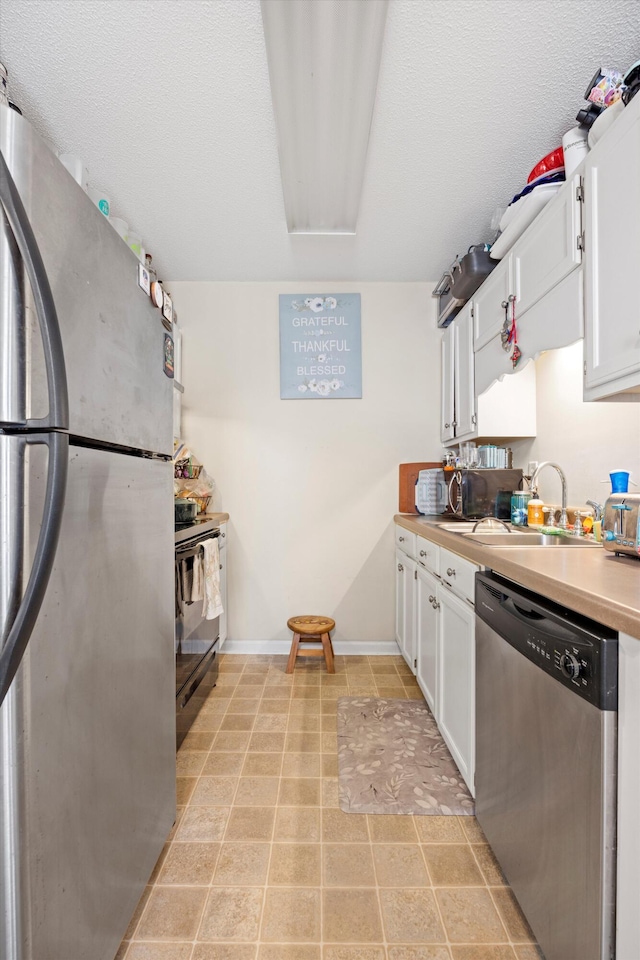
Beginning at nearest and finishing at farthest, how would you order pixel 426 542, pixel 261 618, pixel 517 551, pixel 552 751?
pixel 552 751 < pixel 517 551 < pixel 426 542 < pixel 261 618

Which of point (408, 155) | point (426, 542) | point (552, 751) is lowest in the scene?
point (552, 751)

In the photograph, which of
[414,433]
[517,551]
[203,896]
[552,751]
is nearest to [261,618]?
[414,433]

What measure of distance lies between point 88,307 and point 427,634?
1.90m

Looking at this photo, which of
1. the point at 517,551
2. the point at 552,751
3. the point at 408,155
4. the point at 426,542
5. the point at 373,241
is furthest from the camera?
the point at 373,241

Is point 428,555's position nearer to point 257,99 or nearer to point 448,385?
point 448,385

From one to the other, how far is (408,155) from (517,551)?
1656 millimetres

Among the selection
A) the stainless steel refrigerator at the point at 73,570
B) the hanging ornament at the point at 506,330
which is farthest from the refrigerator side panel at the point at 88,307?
the hanging ornament at the point at 506,330

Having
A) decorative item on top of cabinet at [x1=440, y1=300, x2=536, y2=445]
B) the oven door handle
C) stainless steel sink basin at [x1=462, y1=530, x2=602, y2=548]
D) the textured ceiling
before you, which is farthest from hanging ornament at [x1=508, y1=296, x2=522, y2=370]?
the oven door handle

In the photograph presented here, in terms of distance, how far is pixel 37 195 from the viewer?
74 cm

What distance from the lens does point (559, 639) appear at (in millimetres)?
938

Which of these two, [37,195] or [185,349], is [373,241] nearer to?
[185,349]

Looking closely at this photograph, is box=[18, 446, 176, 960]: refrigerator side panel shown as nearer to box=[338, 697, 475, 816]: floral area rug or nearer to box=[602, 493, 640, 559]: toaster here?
box=[338, 697, 475, 816]: floral area rug

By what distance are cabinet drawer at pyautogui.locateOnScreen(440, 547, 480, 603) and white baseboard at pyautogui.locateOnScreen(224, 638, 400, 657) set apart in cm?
140

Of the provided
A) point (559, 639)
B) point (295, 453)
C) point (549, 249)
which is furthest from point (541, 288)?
point (295, 453)
